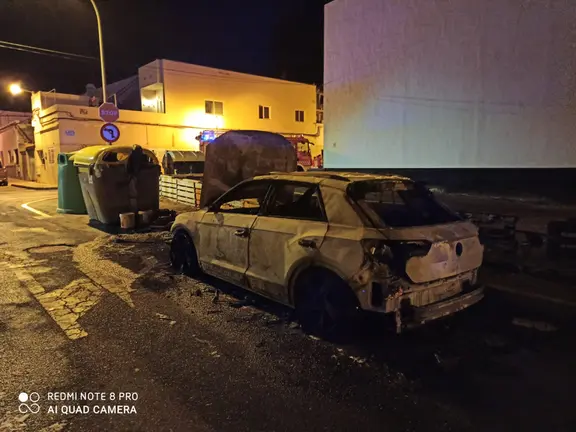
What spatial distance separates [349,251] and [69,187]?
35.9 feet

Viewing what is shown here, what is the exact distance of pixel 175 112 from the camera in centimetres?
2817

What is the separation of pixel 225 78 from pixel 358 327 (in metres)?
29.2

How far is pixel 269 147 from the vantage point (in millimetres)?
8812

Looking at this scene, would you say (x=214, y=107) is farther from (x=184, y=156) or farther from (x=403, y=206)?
(x=403, y=206)

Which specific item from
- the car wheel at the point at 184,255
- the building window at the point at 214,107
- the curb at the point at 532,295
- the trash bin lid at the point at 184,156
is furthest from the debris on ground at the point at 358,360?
the building window at the point at 214,107

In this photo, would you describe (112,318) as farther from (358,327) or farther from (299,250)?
(358,327)

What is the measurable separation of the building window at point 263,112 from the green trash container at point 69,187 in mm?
22010

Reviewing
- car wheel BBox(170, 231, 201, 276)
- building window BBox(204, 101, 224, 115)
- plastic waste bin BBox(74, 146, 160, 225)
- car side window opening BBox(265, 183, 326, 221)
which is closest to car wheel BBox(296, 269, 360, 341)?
car side window opening BBox(265, 183, 326, 221)

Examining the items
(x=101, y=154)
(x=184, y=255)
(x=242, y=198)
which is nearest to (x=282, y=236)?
(x=242, y=198)

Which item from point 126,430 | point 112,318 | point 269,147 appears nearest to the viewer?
point 126,430

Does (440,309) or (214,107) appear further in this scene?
(214,107)

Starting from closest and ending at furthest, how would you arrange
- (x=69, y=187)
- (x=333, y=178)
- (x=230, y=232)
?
(x=333, y=178) < (x=230, y=232) < (x=69, y=187)

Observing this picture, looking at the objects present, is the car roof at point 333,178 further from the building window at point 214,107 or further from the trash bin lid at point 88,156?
the building window at point 214,107

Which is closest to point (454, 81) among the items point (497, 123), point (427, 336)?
point (497, 123)
